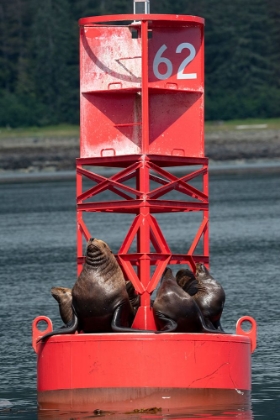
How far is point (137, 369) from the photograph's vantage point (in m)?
18.1

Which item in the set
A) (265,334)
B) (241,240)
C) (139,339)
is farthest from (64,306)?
(241,240)

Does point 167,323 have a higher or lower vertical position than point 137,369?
higher

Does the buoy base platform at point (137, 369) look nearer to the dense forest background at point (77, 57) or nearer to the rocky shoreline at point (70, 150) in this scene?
the rocky shoreline at point (70, 150)

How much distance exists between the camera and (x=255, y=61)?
141 metres

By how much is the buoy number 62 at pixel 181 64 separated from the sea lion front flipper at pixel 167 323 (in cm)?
336

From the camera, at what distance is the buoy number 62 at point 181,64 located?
2002 cm

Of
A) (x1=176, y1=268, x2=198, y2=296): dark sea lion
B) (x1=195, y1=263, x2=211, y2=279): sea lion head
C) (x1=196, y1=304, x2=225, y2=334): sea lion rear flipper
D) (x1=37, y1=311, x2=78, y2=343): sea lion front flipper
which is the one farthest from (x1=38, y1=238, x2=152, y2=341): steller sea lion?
(x1=195, y1=263, x2=211, y2=279): sea lion head

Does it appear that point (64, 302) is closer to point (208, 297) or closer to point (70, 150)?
point (208, 297)

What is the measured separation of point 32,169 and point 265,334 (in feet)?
302

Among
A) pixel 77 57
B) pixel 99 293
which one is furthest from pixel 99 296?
pixel 77 57

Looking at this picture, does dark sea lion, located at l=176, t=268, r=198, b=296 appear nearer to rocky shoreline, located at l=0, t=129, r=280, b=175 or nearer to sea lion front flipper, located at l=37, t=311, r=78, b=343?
sea lion front flipper, located at l=37, t=311, r=78, b=343

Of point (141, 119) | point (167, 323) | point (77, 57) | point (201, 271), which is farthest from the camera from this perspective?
point (77, 57)

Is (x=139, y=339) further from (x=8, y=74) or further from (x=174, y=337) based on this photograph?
(x=8, y=74)

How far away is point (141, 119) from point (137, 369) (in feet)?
12.4
